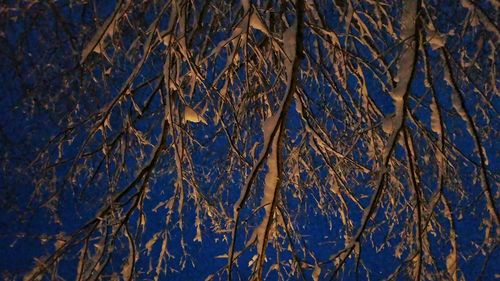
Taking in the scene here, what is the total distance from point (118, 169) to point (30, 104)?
2.23 metres

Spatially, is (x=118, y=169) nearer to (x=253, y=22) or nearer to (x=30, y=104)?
(x=253, y=22)

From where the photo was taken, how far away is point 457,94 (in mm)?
1568

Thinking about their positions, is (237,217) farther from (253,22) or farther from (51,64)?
(51,64)

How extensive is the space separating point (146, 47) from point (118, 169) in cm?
A: 51

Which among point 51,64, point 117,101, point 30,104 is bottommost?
point 30,104

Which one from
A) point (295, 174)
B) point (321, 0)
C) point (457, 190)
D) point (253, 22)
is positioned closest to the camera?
point (253, 22)

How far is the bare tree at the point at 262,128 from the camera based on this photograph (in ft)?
4.98

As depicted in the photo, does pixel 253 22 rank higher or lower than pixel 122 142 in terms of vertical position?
higher

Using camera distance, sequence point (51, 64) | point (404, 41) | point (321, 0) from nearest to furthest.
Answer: point (404, 41) < point (321, 0) < point (51, 64)

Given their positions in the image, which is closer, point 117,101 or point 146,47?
point 146,47

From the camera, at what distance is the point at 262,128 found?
2.05m

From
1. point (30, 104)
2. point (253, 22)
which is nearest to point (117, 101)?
point (253, 22)

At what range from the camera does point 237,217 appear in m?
1.37

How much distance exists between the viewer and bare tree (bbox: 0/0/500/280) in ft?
4.98
